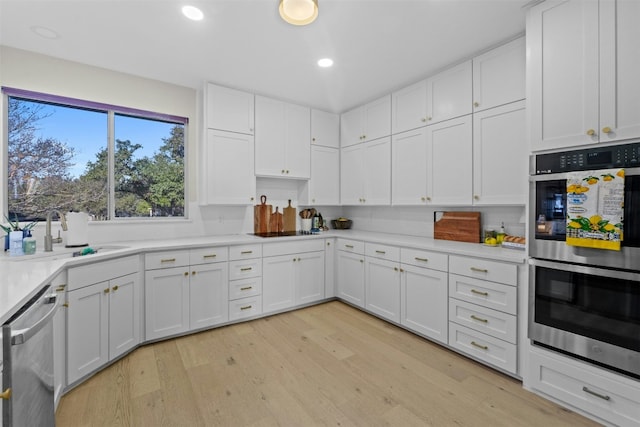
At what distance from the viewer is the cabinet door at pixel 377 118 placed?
3404mm

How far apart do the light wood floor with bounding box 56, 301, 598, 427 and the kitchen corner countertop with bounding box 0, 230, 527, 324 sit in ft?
2.85

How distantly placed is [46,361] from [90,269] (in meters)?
0.82

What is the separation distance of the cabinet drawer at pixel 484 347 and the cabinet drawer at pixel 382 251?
2.57 feet

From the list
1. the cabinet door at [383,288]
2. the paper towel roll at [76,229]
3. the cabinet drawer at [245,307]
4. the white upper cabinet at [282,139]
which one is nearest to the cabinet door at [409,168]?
the cabinet door at [383,288]

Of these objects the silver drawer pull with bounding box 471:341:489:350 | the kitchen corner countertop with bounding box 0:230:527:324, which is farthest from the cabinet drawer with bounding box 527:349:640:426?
the kitchen corner countertop with bounding box 0:230:527:324

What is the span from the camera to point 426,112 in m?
2.98

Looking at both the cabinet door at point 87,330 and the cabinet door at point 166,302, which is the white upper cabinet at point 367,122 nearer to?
the cabinet door at point 166,302

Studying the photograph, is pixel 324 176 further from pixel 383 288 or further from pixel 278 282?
pixel 383 288

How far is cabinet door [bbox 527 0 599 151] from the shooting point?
169cm

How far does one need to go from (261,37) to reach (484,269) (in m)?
2.52

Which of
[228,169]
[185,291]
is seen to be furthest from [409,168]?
[185,291]

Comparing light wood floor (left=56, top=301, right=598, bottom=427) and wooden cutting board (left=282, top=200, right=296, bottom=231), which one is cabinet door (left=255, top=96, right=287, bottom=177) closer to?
wooden cutting board (left=282, top=200, right=296, bottom=231)

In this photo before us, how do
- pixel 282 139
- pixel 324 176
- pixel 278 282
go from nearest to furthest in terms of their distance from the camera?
pixel 278 282 < pixel 282 139 < pixel 324 176

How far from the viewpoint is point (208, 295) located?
9.38 ft
